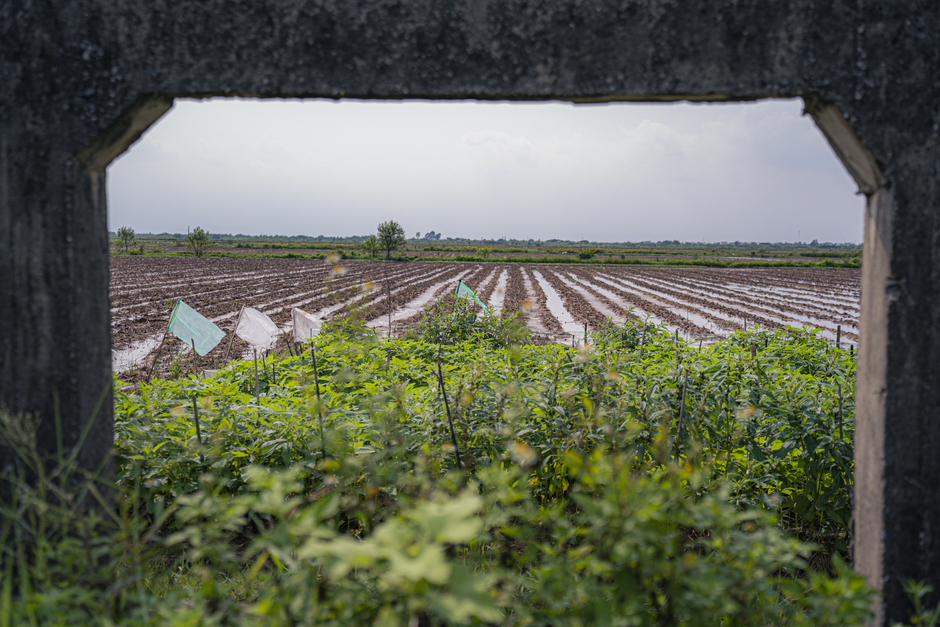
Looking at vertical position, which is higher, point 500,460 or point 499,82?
point 499,82

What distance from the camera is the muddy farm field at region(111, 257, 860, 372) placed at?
1484cm

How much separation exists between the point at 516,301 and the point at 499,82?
19.8 meters

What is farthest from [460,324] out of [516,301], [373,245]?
[373,245]

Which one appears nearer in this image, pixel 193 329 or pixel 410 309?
pixel 193 329

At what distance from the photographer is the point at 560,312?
765 inches

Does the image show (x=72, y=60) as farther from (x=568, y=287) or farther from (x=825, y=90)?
(x=568, y=287)

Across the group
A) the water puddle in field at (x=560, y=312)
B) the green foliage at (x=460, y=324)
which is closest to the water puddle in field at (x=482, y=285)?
the water puddle in field at (x=560, y=312)

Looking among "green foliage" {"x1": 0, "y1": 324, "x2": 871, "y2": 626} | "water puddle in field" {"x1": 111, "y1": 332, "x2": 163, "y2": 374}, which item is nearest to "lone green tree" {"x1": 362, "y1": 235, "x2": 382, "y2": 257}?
"water puddle in field" {"x1": 111, "y1": 332, "x2": 163, "y2": 374}

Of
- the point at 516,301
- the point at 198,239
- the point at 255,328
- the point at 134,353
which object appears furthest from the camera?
the point at 198,239

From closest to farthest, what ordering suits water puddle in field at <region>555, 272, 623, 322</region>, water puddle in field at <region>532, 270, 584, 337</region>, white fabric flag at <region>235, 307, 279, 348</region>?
white fabric flag at <region>235, 307, 279, 348</region> < water puddle in field at <region>532, 270, 584, 337</region> < water puddle in field at <region>555, 272, 623, 322</region>

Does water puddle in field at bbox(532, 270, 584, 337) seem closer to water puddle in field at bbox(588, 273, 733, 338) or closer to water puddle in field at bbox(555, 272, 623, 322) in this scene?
water puddle in field at bbox(555, 272, 623, 322)

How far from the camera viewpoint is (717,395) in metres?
3.21

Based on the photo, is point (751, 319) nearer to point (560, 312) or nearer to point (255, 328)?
point (560, 312)

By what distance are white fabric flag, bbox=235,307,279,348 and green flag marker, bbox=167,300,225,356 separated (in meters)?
1.03
